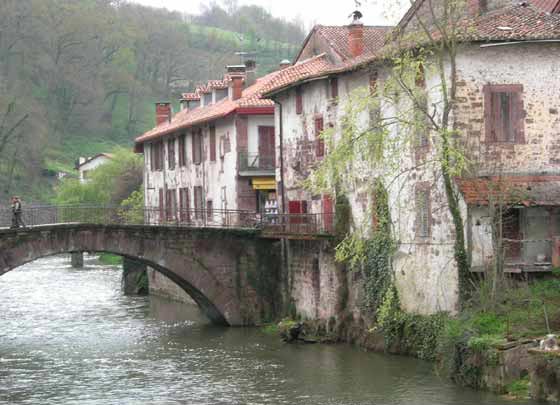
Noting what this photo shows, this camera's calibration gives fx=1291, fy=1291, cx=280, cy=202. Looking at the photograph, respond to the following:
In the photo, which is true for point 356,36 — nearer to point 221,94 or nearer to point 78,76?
point 221,94

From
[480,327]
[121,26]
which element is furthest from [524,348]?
[121,26]

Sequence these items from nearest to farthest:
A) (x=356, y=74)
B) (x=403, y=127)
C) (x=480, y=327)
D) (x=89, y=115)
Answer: (x=480, y=327) < (x=403, y=127) < (x=356, y=74) < (x=89, y=115)

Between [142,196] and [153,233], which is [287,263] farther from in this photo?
[142,196]

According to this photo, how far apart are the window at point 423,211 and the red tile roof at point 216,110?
536 inches

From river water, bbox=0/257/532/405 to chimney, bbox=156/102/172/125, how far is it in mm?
16851

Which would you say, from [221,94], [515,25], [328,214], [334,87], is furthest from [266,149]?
[515,25]

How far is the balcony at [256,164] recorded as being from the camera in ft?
177

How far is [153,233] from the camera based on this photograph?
1886 inches

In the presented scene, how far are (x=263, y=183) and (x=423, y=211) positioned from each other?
16454 millimetres

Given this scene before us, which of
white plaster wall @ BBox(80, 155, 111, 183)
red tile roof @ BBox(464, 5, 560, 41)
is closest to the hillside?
white plaster wall @ BBox(80, 155, 111, 183)

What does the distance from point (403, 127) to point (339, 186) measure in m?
6.94

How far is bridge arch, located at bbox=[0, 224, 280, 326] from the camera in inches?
1864

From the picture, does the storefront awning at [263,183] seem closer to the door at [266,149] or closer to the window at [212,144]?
the door at [266,149]

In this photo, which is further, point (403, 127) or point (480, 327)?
point (403, 127)
